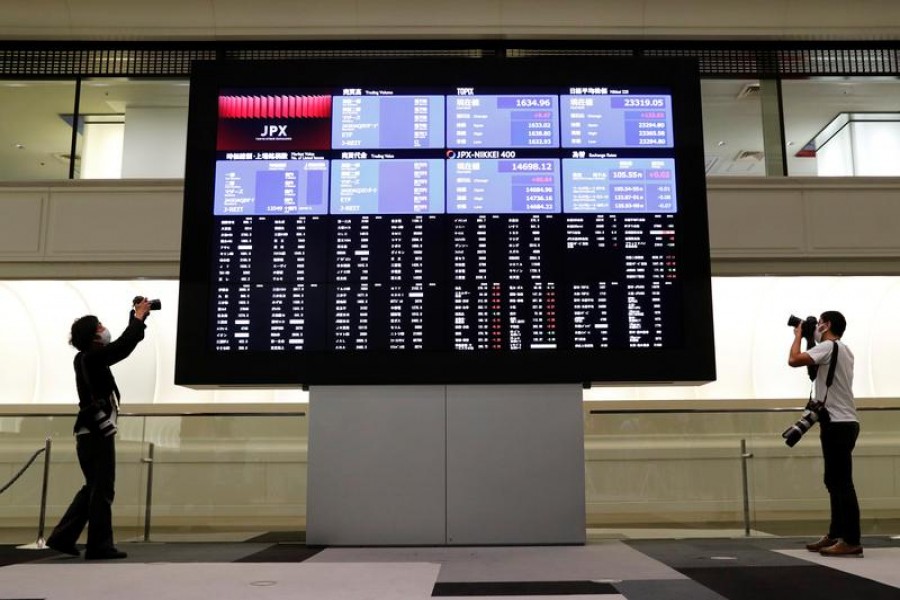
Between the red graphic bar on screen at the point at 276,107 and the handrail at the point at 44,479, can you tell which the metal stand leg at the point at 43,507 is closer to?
the handrail at the point at 44,479

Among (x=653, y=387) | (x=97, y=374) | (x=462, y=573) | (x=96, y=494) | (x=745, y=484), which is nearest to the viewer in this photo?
(x=462, y=573)

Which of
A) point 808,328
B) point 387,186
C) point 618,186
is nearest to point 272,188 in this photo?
point 387,186

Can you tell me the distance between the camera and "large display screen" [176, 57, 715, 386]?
511 cm

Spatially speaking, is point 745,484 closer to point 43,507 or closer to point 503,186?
point 503,186

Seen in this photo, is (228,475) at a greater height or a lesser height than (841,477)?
lesser

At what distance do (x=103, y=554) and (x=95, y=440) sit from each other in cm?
66

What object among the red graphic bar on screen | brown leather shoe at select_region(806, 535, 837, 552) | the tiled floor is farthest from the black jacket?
brown leather shoe at select_region(806, 535, 837, 552)

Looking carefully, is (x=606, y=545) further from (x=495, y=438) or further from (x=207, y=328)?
(x=207, y=328)

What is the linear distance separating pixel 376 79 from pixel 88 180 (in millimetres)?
3988

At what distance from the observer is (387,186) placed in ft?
17.3

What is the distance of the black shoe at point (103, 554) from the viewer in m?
4.72

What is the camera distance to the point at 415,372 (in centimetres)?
510

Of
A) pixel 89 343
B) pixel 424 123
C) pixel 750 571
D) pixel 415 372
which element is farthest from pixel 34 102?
pixel 750 571

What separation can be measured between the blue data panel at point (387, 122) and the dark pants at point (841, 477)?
2.96m
